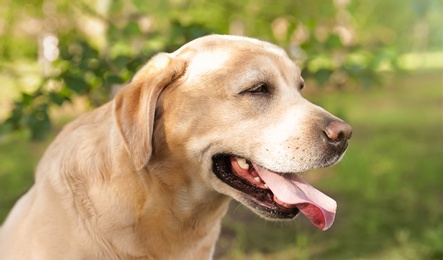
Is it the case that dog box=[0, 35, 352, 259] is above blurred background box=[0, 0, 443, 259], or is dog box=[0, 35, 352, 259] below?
above

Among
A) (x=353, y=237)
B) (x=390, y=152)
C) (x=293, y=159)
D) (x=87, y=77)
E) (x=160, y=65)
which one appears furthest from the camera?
(x=390, y=152)

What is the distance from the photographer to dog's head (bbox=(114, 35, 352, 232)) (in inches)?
114

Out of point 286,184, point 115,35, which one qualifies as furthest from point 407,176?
point 286,184

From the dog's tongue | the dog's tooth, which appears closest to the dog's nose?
the dog's tongue

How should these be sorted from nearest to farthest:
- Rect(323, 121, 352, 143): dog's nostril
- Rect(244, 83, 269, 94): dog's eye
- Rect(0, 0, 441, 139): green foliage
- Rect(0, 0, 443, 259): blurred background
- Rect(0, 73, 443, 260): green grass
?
Rect(323, 121, 352, 143): dog's nostril, Rect(244, 83, 269, 94): dog's eye, Rect(0, 0, 441, 139): green foliage, Rect(0, 0, 443, 259): blurred background, Rect(0, 73, 443, 260): green grass

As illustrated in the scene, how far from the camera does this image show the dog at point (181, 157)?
292 cm

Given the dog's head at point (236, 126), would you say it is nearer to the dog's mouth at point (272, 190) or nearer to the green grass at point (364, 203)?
the dog's mouth at point (272, 190)

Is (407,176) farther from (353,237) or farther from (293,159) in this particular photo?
(293,159)

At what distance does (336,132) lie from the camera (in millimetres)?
2887

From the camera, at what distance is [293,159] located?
2904mm

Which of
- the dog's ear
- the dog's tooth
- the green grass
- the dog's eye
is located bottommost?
the green grass

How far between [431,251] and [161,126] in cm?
316

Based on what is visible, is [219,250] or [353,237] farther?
[353,237]

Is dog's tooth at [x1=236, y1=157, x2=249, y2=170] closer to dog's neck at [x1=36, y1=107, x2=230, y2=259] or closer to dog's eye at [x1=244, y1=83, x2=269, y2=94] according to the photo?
dog's neck at [x1=36, y1=107, x2=230, y2=259]
